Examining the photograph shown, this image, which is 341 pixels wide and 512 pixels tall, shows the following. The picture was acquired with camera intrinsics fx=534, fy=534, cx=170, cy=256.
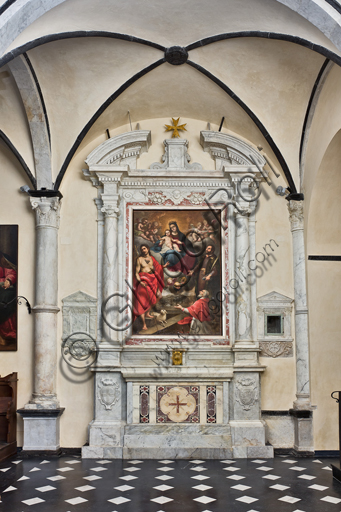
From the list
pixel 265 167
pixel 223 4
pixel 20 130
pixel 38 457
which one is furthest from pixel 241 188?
pixel 38 457

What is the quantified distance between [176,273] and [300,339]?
2.27 m

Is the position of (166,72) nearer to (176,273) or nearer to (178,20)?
(178,20)

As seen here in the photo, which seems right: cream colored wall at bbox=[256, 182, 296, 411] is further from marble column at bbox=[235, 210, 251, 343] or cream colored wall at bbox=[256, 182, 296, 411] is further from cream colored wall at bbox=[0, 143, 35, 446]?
cream colored wall at bbox=[0, 143, 35, 446]

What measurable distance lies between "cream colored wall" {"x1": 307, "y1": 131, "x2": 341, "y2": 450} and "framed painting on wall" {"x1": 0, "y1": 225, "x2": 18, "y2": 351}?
483cm

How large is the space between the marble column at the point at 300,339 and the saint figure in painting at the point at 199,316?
56.7 inches

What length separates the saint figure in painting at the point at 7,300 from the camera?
8.69 m

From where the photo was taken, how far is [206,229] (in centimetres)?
899

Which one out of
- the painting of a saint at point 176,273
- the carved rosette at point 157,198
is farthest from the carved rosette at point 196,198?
the carved rosette at point 157,198

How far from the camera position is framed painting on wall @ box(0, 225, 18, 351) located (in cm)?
868

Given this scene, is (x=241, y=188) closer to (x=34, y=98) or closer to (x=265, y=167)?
(x=265, y=167)

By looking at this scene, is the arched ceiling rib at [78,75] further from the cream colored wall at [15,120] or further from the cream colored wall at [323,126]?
the cream colored wall at [323,126]

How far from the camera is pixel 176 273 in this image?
8.84 meters

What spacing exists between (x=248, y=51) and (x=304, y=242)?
3.18 metres

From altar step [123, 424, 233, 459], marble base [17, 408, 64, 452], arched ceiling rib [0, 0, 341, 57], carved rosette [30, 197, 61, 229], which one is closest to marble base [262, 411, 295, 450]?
A: altar step [123, 424, 233, 459]
